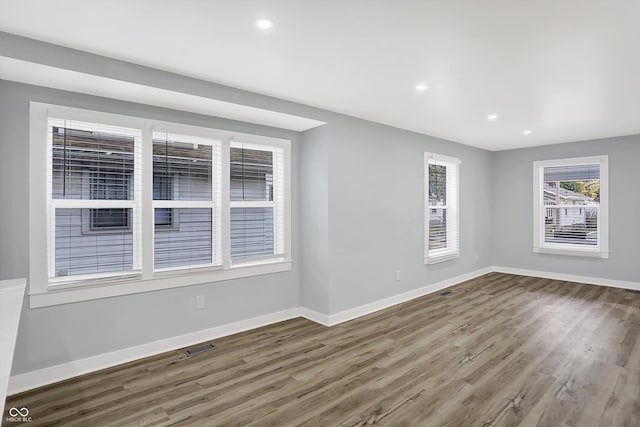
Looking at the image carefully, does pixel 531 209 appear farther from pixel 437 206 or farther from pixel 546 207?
pixel 437 206

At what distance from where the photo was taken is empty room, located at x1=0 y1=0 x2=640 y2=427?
225 cm

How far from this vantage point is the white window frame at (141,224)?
2.70 meters

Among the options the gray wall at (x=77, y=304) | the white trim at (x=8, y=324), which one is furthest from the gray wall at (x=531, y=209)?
the white trim at (x=8, y=324)

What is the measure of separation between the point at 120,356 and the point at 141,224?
3.90 feet

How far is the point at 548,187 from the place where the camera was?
657 cm

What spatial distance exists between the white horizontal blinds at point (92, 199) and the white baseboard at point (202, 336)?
2.37 feet

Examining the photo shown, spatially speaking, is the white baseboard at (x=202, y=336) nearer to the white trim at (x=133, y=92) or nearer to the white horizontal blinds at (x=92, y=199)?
the white horizontal blinds at (x=92, y=199)

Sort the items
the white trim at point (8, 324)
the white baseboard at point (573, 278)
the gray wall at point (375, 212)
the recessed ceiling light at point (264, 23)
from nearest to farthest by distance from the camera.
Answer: the white trim at point (8, 324)
the recessed ceiling light at point (264, 23)
the gray wall at point (375, 212)
the white baseboard at point (573, 278)

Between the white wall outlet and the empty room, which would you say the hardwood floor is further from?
the white wall outlet

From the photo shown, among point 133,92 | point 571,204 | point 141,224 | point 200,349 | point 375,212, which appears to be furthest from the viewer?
point 571,204

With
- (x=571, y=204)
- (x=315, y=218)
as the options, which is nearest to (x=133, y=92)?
(x=315, y=218)

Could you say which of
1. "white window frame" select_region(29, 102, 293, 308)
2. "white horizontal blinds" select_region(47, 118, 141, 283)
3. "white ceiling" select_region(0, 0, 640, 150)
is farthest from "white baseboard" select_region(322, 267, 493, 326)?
"white ceiling" select_region(0, 0, 640, 150)

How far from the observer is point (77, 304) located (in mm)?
2863

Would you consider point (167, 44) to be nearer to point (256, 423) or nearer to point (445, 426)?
point (256, 423)
